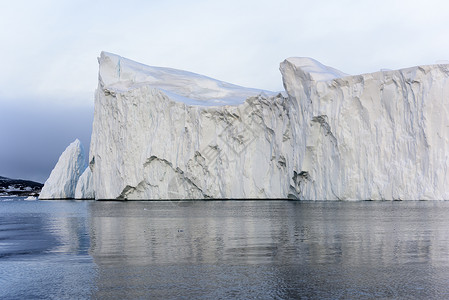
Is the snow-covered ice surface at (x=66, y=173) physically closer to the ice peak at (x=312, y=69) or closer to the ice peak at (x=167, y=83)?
the ice peak at (x=167, y=83)

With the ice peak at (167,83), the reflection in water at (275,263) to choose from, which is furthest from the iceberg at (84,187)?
the reflection in water at (275,263)

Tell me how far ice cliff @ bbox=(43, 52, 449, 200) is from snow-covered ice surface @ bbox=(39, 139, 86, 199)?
5.82 m

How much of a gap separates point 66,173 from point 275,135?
883 inches

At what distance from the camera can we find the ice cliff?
29375mm

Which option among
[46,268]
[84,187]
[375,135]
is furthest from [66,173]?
[46,268]

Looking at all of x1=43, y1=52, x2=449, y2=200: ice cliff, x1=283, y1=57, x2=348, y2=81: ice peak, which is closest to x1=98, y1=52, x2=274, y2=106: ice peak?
x1=43, y1=52, x2=449, y2=200: ice cliff

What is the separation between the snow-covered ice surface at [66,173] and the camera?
158ft

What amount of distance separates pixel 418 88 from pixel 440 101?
1.44m

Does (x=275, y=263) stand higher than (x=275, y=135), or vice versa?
(x=275, y=135)

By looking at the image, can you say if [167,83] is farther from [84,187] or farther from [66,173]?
[66,173]

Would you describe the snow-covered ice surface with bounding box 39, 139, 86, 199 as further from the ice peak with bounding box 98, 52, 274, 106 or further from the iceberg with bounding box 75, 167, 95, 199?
the ice peak with bounding box 98, 52, 274, 106

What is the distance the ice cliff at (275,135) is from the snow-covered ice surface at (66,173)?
19.1 ft

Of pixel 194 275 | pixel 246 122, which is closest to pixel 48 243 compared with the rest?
pixel 194 275

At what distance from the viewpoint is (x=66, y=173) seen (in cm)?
4841
